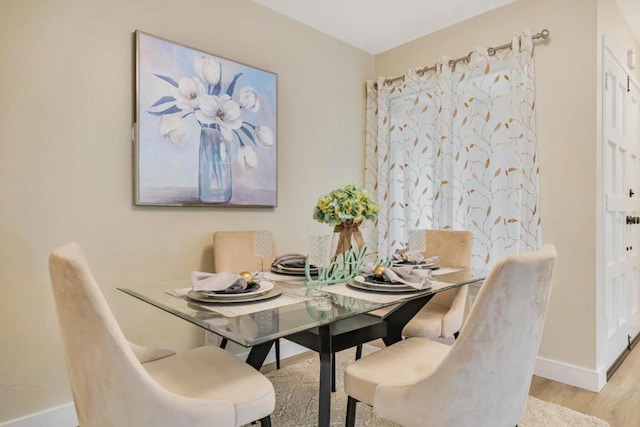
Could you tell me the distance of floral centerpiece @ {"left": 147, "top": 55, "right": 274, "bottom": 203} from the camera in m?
2.25

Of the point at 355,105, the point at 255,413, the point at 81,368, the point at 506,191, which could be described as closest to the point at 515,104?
the point at 506,191

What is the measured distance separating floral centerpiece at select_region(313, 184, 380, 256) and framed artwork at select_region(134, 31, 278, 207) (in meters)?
0.89

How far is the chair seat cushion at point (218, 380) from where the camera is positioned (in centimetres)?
120

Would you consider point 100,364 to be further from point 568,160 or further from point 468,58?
point 468,58

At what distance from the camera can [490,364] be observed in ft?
3.65

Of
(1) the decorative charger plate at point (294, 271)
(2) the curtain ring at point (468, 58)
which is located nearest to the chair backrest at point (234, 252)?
(1) the decorative charger plate at point (294, 271)

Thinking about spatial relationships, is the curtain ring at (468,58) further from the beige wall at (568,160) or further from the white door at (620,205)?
the white door at (620,205)

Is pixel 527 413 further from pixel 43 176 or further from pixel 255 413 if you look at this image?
pixel 43 176

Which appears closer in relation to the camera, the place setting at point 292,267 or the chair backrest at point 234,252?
the place setting at point 292,267

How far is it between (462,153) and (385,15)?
1156mm

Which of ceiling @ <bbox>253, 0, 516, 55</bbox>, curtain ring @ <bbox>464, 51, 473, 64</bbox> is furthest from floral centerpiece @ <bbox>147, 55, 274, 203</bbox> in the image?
curtain ring @ <bbox>464, 51, 473, 64</bbox>

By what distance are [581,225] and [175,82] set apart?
2.53 metres

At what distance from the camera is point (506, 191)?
2.64m

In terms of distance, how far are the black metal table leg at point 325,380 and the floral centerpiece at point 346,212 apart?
523 mm
